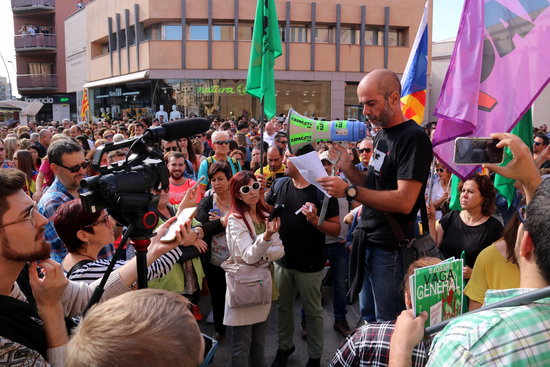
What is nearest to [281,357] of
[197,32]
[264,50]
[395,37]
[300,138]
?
[300,138]

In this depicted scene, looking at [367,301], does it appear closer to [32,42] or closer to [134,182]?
[134,182]

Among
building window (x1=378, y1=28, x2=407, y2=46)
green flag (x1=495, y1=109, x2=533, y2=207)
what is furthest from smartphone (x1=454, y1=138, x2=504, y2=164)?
building window (x1=378, y1=28, x2=407, y2=46)

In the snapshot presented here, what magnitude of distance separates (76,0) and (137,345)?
47758mm

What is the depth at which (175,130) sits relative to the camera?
1975 millimetres

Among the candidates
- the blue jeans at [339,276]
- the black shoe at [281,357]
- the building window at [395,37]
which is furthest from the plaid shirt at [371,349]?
the building window at [395,37]

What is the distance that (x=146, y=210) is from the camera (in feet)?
6.01

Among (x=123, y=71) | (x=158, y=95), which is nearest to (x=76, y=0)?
(x=123, y=71)

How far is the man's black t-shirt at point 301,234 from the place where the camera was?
12.5 ft

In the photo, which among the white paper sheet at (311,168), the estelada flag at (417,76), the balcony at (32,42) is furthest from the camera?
the balcony at (32,42)

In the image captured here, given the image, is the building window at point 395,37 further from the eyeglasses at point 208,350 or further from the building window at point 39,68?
the building window at point 39,68

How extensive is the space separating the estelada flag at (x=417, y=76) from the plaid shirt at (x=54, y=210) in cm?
389

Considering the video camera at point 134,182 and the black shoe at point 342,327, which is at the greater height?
the video camera at point 134,182

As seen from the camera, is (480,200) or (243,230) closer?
(243,230)

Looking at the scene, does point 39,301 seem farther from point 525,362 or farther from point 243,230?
point 243,230
